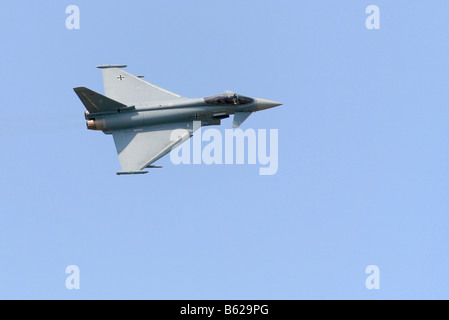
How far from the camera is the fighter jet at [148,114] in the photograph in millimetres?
47231

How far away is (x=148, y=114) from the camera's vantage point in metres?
47.8

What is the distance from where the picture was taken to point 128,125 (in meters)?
47.6

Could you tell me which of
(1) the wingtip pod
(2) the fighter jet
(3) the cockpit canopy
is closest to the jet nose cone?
(2) the fighter jet

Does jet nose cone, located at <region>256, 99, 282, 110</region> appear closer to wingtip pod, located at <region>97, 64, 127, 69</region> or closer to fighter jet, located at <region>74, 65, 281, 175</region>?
fighter jet, located at <region>74, 65, 281, 175</region>

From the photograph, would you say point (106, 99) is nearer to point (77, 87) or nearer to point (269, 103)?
point (77, 87)

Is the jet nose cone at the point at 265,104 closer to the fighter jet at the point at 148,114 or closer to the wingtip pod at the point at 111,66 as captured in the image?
the fighter jet at the point at 148,114

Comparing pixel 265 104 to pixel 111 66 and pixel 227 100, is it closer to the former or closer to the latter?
pixel 227 100

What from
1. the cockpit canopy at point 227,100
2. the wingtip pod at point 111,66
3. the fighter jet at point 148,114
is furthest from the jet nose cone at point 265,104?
the wingtip pod at point 111,66

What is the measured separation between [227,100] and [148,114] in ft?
13.9

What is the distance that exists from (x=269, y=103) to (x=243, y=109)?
4.69ft
